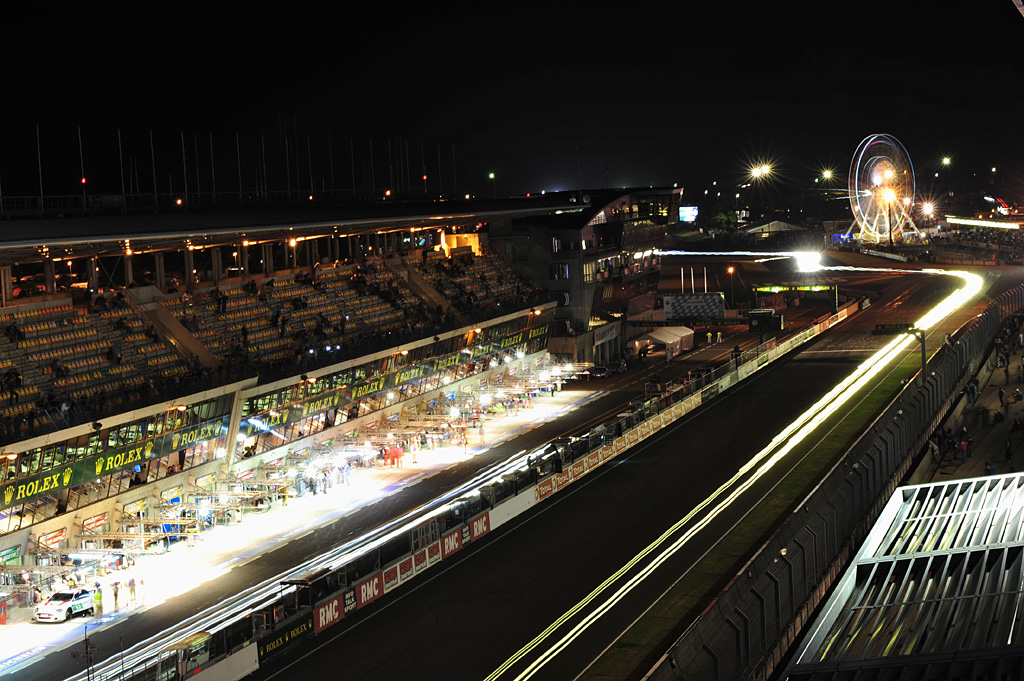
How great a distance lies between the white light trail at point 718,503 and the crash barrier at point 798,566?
4.64m

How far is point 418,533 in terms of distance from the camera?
3788cm

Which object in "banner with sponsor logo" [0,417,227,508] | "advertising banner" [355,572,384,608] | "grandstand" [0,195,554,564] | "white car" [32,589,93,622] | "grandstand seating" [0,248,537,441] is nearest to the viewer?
"advertising banner" [355,572,384,608]

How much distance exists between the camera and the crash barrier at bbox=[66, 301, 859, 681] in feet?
91.4

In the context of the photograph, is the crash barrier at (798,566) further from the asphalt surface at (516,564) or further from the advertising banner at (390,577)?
the advertising banner at (390,577)

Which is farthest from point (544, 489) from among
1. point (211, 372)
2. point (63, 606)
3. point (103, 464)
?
point (63, 606)

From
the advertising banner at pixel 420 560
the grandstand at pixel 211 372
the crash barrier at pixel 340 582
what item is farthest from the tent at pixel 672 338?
the advertising banner at pixel 420 560

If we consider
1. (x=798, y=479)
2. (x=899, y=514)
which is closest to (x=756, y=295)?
(x=798, y=479)

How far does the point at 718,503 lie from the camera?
1804 inches

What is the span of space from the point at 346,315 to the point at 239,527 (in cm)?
2340

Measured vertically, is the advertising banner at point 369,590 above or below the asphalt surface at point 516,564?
above

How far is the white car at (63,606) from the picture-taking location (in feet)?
115

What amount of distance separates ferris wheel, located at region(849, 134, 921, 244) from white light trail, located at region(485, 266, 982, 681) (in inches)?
1986

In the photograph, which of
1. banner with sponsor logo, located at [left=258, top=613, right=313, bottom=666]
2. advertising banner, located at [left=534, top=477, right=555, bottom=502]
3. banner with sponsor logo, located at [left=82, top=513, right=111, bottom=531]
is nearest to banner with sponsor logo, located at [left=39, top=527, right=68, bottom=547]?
banner with sponsor logo, located at [left=82, top=513, right=111, bottom=531]

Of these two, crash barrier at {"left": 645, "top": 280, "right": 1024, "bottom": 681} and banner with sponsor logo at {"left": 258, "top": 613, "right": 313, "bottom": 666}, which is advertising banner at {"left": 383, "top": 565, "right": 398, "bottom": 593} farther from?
crash barrier at {"left": 645, "top": 280, "right": 1024, "bottom": 681}
